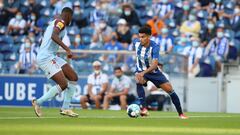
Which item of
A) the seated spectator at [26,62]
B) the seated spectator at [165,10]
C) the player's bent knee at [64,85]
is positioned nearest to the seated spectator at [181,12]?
the seated spectator at [165,10]

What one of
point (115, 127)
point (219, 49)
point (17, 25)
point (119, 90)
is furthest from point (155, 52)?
point (17, 25)

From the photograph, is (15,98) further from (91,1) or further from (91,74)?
(91,1)

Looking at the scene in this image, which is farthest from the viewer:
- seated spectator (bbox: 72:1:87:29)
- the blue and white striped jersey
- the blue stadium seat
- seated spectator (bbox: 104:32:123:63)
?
seated spectator (bbox: 72:1:87:29)

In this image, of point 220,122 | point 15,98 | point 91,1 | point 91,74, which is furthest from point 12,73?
point 220,122

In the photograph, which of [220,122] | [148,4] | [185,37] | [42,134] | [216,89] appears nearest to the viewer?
[42,134]

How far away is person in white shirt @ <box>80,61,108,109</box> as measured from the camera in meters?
26.9

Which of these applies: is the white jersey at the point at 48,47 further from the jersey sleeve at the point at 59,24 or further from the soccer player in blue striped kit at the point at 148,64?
the soccer player in blue striped kit at the point at 148,64

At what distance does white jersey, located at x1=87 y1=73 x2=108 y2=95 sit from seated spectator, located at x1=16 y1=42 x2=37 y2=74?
2.08 m

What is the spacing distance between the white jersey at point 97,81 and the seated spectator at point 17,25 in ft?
20.7

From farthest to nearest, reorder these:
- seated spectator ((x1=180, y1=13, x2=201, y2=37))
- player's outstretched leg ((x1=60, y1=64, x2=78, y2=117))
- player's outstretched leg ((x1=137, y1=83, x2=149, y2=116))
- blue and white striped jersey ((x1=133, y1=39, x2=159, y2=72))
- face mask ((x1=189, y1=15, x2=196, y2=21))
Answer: face mask ((x1=189, y1=15, x2=196, y2=21))
seated spectator ((x1=180, y1=13, x2=201, y2=37))
player's outstretched leg ((x1=137, y1=83, x2=149, y2=116))
blue and white striped jersey ((x1=133, y1=39, x2=159, y2=72))
player's outstretched leg ((x1=60, y1=64, x2=78, y2=117))

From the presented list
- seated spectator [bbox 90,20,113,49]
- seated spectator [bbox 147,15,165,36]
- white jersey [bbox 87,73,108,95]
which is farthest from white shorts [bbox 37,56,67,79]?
seated spectator [bbox 90,20,113,49]

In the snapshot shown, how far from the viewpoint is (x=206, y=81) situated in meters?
27.5

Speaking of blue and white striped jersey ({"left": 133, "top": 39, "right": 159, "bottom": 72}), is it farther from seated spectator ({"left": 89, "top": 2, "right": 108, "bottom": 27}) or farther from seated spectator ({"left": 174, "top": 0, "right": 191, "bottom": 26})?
seated spectator ({"left": 89, "top": 2, "right": 108, "bottom": 27})

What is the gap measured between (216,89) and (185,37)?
2.75 m
